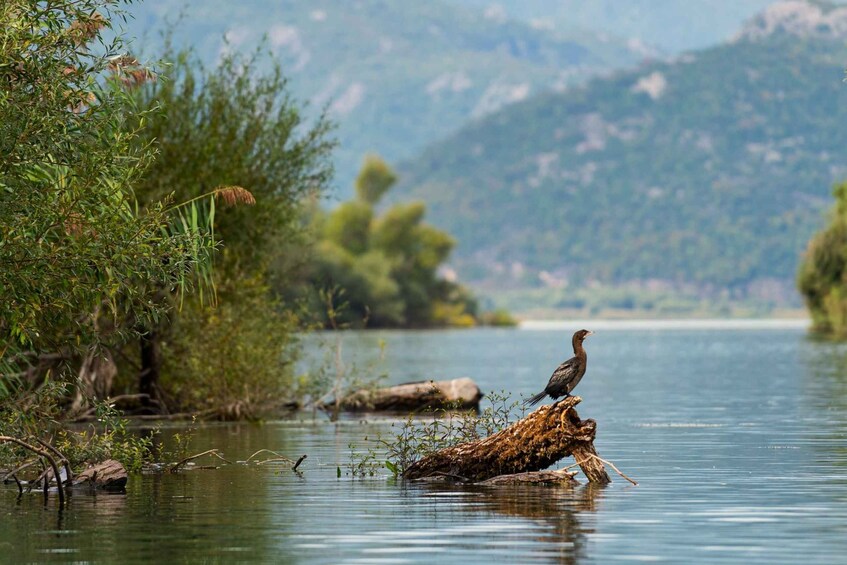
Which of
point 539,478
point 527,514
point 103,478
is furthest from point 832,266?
point 527,514

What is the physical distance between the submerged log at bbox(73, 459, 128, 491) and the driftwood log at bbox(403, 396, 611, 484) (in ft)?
16.7

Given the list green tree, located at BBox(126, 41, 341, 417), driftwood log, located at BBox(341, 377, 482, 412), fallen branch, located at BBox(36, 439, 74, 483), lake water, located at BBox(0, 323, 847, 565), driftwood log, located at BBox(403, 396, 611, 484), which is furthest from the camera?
driftwood log, located at BBox(341, 377, 482, 412)

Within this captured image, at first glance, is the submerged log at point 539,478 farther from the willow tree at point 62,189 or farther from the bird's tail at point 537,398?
the willow tree at point 62,189

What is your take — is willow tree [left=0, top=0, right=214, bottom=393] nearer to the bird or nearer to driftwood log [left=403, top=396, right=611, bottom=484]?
driftwood log [left=403, top=396, right=611, bottom=484]

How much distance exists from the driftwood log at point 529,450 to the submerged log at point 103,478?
5076mm

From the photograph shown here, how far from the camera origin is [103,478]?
27.0 metres

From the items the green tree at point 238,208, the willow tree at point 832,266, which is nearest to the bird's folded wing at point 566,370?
the green tree at point 238,208

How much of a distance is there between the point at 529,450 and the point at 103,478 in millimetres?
6898

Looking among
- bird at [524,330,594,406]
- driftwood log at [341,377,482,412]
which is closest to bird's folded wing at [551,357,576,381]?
bird at [524,330,594,406]

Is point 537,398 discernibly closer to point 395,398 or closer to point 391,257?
point 395,398

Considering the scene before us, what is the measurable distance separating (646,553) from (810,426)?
959 inches

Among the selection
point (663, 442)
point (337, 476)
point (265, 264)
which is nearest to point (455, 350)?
point (265, 264)

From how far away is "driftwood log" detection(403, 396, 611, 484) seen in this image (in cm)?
2647

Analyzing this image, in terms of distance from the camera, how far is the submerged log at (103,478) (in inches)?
1062
